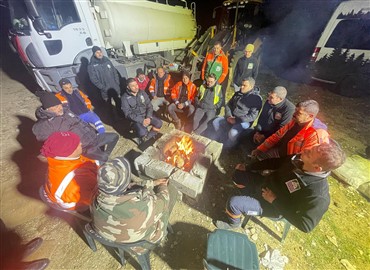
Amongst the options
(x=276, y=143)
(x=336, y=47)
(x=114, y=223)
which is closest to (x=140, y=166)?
(x=114, y=223)

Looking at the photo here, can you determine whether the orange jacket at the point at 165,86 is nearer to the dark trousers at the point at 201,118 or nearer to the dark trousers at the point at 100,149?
Result: the dark trousers at the point at 201,118

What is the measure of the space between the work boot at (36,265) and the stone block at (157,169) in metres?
1.87

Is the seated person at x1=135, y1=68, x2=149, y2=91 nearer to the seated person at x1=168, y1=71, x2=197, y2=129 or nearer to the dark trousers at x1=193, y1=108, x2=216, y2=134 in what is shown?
the seated person at x1=168, y1=71, x2=197, y2=129

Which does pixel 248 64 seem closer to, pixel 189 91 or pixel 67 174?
pixel 189 91

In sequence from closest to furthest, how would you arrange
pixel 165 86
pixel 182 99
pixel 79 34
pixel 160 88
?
pixel 182 99
pixel 79 34
pixel 165 86
pixel 160 88

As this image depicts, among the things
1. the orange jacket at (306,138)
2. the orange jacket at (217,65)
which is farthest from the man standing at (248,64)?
the orange jacket at (306,138)

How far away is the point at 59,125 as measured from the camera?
10.4 feet

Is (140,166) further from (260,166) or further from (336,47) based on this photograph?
Answer: (336,47)

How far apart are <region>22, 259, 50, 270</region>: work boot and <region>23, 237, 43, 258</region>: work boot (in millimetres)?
151

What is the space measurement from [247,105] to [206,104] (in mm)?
1060

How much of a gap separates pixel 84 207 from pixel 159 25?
8070 millimetres

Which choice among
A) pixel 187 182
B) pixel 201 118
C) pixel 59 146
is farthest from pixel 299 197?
pixel 201 118

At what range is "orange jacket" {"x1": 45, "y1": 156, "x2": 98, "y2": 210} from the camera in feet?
6.74

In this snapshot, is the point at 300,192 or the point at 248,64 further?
the point at 248,64
